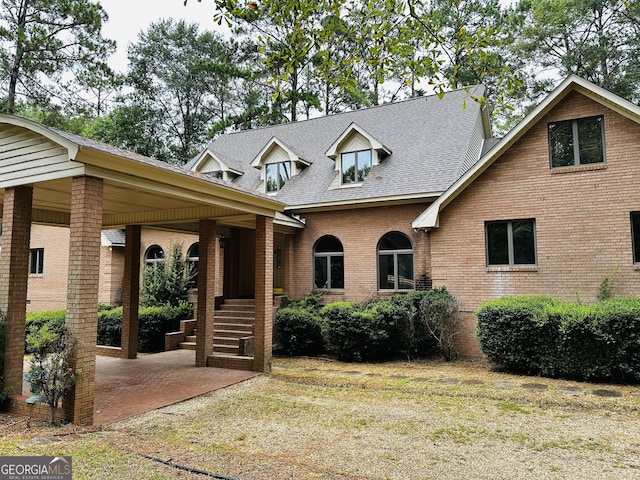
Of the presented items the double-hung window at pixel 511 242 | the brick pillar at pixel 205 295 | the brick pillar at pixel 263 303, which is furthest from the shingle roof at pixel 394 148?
the brick pillar at pixel 205 295

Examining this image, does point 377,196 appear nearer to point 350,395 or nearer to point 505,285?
point 505,285

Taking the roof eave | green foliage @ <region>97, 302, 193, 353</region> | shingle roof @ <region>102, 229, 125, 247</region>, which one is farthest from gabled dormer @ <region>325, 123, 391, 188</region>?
shingle roof @ <region>102, 229, 125, 247</region>

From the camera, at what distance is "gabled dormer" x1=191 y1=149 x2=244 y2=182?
18250 millimetres

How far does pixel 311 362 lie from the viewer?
11102 mm

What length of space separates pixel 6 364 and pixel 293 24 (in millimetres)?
6418

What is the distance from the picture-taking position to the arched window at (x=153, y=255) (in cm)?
1777

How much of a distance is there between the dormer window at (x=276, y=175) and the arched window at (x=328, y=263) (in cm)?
341

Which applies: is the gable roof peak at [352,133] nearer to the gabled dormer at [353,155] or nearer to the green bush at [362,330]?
the gabled dormer at [353,155]

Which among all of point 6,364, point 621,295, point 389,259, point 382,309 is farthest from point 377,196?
point 6,364

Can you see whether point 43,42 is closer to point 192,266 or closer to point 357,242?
point 192,266

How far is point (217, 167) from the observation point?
725 inches

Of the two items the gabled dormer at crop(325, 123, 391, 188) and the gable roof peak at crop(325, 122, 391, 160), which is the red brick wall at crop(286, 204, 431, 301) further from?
the gable roof peak at crop(325, 122, 391, 160)

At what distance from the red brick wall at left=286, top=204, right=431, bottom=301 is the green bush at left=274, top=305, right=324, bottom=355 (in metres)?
2.43

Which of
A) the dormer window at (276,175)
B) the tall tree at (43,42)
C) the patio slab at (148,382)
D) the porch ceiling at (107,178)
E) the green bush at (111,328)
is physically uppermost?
the tall tree at (43,42)
